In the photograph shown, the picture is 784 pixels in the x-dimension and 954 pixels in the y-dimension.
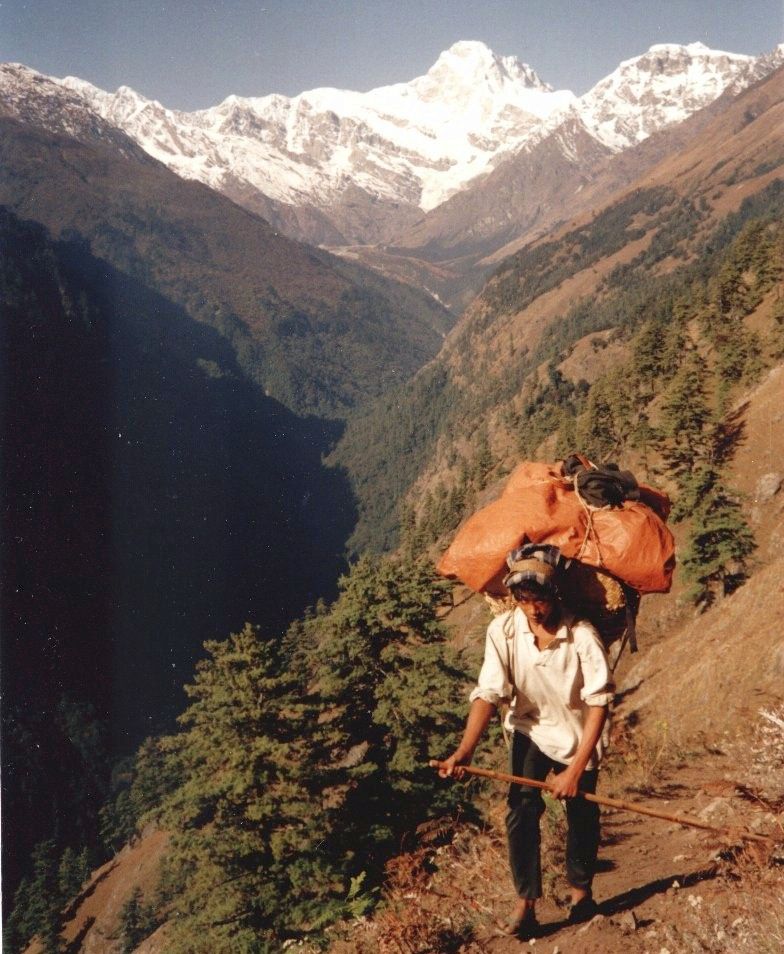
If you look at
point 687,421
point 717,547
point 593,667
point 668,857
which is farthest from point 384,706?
point 687,421

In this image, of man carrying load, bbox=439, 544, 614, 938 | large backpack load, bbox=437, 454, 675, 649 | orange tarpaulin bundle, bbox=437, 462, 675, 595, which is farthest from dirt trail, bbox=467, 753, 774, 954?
orange tarpaulin bundle, bbox=437, 462, 675, 595

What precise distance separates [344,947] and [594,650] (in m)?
4.79

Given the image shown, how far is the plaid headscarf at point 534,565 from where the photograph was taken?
4566 millimetres

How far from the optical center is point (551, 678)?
16.2ft

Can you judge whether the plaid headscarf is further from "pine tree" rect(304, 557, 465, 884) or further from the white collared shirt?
"pine tree" rect(304, 557, 465, 884)

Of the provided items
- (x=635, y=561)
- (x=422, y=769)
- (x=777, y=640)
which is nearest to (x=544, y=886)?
(x=635, y=561)

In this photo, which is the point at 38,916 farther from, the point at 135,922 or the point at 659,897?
the point at 659,897

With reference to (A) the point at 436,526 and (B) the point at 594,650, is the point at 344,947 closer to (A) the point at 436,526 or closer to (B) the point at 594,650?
(B) the point at 594,650

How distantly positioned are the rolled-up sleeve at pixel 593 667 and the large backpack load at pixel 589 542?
0.28 m

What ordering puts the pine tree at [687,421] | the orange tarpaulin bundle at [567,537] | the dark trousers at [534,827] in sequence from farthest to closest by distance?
the pine tree at [687,421] < the dark trousers at [534,827] < the orange tarpaulin bundle at [567,537]

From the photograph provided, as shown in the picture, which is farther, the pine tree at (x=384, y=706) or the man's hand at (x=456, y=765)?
the pine tree at (x=384, y=706)

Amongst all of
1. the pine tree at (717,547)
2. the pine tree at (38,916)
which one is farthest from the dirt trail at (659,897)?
the pine tree at (38,916)

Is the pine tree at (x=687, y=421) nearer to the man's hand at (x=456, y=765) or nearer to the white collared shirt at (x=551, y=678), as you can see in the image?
the white collared shirt at (x=551, y=678)

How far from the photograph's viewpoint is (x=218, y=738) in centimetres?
1769
